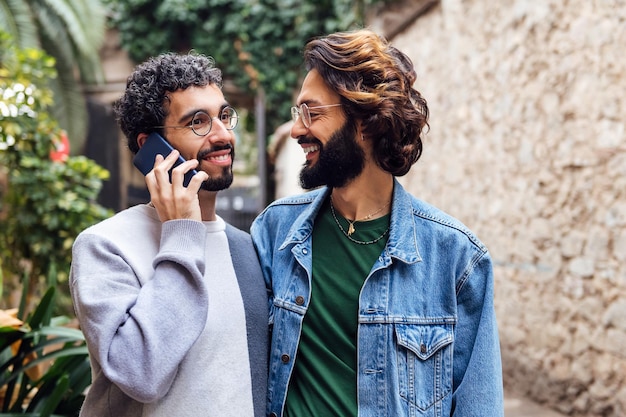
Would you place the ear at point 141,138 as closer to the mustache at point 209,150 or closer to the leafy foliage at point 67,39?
the mustache at point 209,150

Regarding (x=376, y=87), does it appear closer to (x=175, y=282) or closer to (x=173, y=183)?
(x=173, y=183)

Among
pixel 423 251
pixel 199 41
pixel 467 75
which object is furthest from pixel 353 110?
pixel 199 41

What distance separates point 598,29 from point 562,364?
2.09m

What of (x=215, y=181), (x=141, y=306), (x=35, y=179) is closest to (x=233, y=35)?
(x=35, y=179)

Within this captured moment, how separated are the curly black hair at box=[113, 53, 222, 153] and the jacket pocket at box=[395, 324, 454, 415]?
837 millimetres

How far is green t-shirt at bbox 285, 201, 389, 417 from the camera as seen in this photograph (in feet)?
5.39

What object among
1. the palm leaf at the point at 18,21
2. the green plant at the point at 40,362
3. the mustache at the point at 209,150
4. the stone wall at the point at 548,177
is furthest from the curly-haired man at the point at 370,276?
the palm leaf at the point at 18,21

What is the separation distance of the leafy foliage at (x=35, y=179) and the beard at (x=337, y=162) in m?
3.36

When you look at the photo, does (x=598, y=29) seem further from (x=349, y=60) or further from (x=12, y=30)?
(x=12, y=30)

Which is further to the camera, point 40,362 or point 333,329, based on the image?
point 40,362

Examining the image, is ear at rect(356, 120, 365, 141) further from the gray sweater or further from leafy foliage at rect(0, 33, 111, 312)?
leafy foliage at rect(0, 33, 111, 312)

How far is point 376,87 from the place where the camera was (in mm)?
1788

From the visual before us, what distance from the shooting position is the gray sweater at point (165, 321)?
138 centimetres

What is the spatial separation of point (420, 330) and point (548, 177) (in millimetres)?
3033
